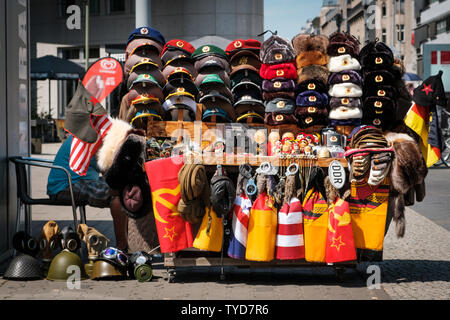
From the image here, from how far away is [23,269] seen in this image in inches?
241

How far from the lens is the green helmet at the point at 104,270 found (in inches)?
241

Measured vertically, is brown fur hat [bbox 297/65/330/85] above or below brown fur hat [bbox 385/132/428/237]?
above

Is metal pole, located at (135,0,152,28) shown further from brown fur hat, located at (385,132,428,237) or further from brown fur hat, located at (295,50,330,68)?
brown fur hat, located at (385,132,428,237)

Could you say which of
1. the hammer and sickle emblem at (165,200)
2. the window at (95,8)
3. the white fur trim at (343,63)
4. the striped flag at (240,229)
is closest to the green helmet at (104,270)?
the hammer and sickle emblem at (165,200)

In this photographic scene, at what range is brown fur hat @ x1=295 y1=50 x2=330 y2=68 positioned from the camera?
6883mm

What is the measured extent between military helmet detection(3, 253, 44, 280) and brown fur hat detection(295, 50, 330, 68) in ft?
10.7

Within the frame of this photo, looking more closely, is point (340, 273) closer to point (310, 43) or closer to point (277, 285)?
point (277, 285)

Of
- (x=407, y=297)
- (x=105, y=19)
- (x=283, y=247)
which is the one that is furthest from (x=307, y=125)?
(x=105, y=19)

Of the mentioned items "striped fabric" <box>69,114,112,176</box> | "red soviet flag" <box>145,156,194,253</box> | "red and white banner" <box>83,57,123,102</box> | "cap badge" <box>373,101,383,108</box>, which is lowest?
"red soviet flag" <box>145,156,194,253</box>

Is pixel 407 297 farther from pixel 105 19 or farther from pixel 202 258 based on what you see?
pixel 105 19

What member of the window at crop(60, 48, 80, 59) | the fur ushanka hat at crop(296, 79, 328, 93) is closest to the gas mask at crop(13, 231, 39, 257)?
the fur ushanka hat at crop(296, 79, 328, 93)

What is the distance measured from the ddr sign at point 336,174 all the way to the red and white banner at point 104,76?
2.74 meters

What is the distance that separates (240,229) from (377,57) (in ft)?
7.51

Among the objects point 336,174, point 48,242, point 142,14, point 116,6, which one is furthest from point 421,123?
point 116,6
